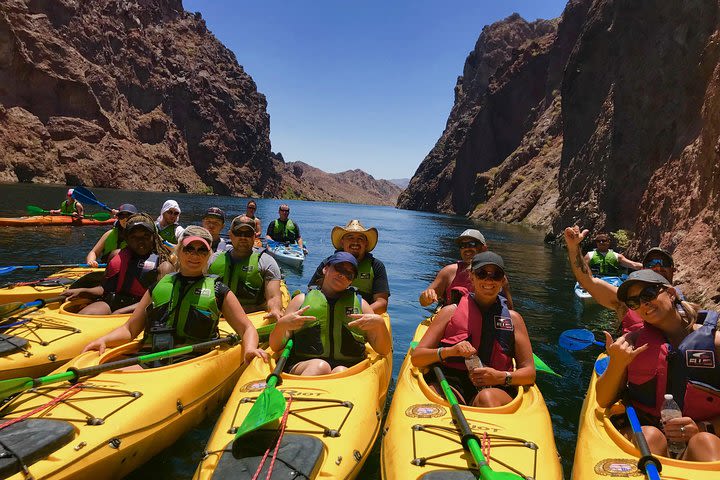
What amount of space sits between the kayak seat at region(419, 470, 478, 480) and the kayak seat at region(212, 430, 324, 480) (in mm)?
771

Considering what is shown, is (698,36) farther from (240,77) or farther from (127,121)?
(240,77)

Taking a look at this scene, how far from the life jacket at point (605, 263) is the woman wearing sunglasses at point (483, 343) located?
9.19 m

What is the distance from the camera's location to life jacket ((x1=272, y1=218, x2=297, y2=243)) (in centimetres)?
1561

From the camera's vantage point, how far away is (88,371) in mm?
4160

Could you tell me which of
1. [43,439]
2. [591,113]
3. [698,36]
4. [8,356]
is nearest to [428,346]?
[43,439]

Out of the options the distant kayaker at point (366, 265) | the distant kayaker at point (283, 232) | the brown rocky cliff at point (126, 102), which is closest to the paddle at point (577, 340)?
the distant kayaker at point (366, 265)

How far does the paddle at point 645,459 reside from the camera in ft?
9.89

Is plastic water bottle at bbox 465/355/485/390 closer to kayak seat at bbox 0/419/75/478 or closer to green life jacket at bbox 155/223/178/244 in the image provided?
kayak seat at bbox 0/419/75/478

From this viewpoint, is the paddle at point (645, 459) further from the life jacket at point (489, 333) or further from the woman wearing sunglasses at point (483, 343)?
the life jacket at point (489, 333)

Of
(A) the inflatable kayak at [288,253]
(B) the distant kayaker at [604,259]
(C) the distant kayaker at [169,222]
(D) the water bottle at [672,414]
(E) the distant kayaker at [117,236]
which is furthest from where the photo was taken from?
(A) the inflatable kayak at [288,253]

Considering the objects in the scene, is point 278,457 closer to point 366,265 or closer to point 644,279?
point 644,279

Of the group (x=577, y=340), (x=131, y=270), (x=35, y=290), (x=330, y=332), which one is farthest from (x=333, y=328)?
(x=35, y=290)

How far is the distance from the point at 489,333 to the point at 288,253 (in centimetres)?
1159

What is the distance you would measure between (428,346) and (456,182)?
105 m
